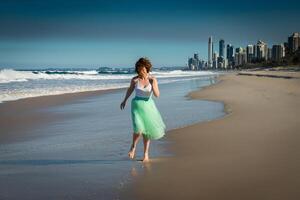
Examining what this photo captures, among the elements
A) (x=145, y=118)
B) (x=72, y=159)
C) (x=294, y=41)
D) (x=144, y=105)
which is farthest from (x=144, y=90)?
(x=294, y=41)

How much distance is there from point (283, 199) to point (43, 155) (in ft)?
12.6

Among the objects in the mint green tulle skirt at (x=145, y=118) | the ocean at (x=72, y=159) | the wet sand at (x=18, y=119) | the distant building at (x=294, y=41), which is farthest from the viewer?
the distant building at (x=294, y=41)

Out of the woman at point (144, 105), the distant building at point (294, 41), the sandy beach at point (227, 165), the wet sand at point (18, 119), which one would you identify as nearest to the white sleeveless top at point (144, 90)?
the woman at point (144, 105)

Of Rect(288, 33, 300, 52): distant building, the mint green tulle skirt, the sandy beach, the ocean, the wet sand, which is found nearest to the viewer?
the sandy beach

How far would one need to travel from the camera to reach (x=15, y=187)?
465cm

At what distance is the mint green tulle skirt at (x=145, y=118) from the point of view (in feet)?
19.4

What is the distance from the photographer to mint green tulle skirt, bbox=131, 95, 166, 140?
592 cm

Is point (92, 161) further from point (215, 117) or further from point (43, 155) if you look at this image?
point (215, 117)

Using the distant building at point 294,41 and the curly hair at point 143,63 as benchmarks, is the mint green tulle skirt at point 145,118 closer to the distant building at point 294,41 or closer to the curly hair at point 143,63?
the curly hair at point 143,63

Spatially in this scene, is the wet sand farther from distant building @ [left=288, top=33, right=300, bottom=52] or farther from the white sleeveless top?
distant building @ [left=288, top=33, right=300, bottom=52]

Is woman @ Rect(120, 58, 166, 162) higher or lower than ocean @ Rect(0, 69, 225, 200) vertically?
higher

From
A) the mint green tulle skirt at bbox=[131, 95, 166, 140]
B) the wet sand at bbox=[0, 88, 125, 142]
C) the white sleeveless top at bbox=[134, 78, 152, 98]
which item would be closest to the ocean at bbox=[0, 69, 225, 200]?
the wet sand at bbox=[0, 88, 125, 142]

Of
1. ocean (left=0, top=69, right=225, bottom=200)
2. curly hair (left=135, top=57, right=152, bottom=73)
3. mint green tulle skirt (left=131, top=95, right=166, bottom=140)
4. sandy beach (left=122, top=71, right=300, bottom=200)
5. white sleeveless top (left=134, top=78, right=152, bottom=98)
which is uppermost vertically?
curly hair (left=135, top=57, right=152, bottom=73)

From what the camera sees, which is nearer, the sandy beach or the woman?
the sandy beach
